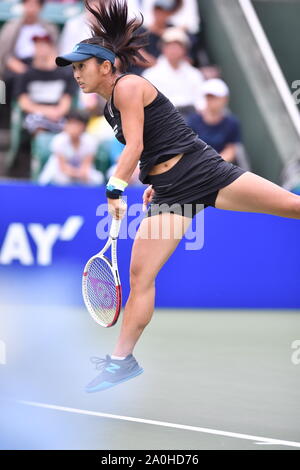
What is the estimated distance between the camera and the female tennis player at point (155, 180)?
564cm

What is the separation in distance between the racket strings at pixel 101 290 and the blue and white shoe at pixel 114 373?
240 millimetres

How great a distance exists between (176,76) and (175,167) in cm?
604

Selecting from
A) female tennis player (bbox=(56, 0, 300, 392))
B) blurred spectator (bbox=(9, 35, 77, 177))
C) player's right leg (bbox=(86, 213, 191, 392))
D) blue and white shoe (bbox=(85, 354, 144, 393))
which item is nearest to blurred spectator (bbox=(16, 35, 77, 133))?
blurred spectator (bbox=(9, 35, 77, 177))

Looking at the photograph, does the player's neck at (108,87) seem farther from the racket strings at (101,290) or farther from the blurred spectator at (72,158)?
the blurred spectator at (72,158)

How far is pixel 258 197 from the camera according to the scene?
563cm

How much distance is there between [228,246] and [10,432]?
4.95m

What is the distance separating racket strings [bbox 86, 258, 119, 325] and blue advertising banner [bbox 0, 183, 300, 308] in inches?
131

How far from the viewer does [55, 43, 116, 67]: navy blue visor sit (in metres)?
5.55

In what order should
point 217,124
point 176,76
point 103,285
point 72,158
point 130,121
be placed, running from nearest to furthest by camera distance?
point 130,121
point 103,285
point 72,158
point 217,124
point 176,76

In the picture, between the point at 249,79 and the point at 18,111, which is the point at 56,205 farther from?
the point at 249,79

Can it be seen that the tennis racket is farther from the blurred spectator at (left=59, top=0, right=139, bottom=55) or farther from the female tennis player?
the blurred spectator at (left=59, top=0, right=139, bottom=55)

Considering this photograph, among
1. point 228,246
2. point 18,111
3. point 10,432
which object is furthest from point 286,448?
point 18,111

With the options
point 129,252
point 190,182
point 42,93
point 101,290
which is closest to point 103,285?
point 101,290

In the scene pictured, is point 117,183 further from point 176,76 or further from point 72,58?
point 176,76
